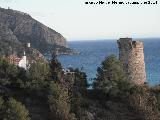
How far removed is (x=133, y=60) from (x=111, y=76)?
2377mm

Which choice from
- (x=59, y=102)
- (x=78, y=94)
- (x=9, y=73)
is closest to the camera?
(x=59, y=102)

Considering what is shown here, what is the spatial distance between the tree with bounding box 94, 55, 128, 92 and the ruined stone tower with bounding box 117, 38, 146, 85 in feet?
3.29

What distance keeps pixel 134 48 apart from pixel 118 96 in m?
4.10

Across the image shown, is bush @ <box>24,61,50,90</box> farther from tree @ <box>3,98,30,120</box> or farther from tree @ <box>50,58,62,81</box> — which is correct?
tree @ <box>3,98,30,120</box>

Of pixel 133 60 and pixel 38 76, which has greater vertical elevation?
pixel 133 60

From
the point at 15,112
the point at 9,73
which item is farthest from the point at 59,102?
the point at 9,73

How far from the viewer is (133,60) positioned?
44312 mm

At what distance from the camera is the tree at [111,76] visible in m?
43.1

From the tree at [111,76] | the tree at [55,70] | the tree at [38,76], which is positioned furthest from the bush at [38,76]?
the tree at [111,76]

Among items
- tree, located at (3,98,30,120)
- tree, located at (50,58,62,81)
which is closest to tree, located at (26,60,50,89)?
tree, located at (50,58,62,81)

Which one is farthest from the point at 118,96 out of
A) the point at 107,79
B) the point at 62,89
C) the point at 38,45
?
the point at 38,45

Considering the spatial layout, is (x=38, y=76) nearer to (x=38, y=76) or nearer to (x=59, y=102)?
(x=38, y=76)

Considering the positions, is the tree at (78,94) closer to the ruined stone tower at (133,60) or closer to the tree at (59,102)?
the tree at (59,102)

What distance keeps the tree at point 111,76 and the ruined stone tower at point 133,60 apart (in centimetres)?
100
